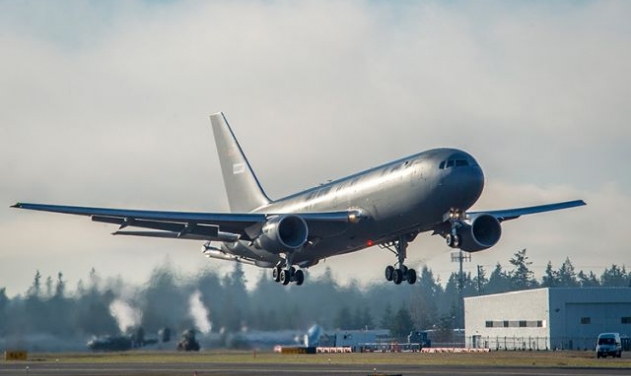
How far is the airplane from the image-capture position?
5988cm

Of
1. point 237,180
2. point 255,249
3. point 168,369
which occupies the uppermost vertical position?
point 237,180

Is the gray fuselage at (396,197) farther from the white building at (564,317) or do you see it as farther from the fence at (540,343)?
the white building at (564,317)

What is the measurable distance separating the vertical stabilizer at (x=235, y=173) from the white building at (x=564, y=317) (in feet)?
151

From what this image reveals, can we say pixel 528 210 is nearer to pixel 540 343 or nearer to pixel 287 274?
pixel 287 274

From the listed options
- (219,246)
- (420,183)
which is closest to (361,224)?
(420,183)

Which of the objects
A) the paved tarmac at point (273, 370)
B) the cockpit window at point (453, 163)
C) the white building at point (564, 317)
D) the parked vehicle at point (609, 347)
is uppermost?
the cockpit window at point (453, 163)

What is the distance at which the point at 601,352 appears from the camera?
301 feet

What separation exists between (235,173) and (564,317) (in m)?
52.5

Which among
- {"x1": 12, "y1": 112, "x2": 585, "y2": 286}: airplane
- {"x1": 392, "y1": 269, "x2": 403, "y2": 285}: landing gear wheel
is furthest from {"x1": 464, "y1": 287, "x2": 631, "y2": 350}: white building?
{"x1": 392, "y1": 269, "x2": 403, "y2": 285}: landing gear wheel

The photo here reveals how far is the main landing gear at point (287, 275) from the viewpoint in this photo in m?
69.2

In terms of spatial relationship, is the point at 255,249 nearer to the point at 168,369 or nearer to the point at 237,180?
the point at 168,369

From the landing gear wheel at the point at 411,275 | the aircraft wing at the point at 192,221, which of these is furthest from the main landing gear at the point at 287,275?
the landing gear wheel at the point at 411,275

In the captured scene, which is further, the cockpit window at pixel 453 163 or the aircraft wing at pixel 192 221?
the aircraft wing at pixel 192 221

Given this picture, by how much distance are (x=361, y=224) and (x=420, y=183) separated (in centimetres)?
552
